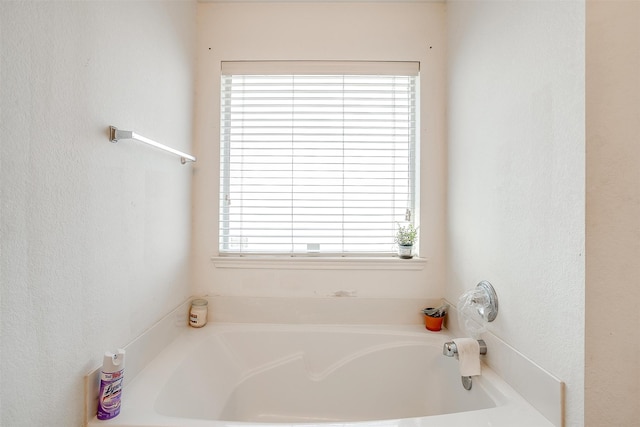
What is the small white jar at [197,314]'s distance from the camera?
1513 millimetres

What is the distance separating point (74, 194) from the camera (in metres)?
0.80

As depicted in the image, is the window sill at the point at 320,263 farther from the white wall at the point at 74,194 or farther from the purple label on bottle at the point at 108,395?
the purple label on bottle at the point at 108,395

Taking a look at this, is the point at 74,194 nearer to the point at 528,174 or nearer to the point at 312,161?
the point at 312,161

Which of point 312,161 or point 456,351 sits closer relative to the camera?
point 456,351

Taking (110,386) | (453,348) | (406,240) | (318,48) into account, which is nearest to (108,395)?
(110,386)

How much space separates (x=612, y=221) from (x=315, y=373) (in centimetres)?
133

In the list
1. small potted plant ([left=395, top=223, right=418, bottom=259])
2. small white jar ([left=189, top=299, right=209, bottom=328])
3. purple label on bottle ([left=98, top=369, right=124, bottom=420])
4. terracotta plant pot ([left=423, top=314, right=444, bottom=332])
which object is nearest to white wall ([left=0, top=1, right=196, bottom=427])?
purple label on bottle ([left=98, top=369, right=124, bottom=420])

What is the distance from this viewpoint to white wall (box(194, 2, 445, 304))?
163cm

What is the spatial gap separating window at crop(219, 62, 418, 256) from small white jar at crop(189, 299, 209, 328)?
31cm

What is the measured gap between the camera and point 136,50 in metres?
1.09

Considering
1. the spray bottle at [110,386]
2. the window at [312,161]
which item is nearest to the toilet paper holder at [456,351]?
the window at [312,161]

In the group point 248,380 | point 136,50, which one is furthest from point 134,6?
point 248,380

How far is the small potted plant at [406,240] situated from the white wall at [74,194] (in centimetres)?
118

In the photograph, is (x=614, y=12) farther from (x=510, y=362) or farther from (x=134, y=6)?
(x=134, y=6)
